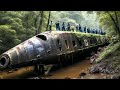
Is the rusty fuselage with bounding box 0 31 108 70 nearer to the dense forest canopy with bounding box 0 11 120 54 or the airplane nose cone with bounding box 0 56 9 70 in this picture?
the airplane nose cone with bounding box 0 56 9 70

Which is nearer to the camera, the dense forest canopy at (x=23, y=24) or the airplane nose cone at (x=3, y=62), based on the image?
the airplane nose cone at (x=3, y=62)

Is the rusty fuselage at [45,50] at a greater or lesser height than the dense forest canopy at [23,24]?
lesser

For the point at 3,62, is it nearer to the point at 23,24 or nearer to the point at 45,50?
the point at 45,50

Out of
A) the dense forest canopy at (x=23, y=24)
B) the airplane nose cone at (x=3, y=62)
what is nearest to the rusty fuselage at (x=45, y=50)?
the airplane nose cone at (x=3, y=62)

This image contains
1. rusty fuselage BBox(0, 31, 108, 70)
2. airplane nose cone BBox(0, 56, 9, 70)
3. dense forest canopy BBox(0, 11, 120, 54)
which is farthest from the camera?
dense forest canopy BBox(0, 11, 120, 54)

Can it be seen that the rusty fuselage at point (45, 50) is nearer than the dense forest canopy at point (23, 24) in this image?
Yes

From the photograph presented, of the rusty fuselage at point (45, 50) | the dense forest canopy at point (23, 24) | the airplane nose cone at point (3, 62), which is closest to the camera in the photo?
the airplane nose cone at point (3, 62)

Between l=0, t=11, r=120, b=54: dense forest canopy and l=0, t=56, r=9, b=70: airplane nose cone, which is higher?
l=0, t=11, r=120, b=54: dense forest canopy

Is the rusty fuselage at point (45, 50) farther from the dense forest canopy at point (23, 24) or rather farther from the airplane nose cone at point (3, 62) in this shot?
the dense forest canopy at point (23, 24)

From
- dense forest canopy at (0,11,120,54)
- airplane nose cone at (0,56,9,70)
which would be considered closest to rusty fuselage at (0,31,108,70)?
airplane nose cone at (0,56,9,70)

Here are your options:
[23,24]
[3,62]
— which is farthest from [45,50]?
[23,24]

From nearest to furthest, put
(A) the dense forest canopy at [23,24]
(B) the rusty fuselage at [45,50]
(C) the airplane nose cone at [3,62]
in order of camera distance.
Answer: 1. (C) the airplane nose cone at [3,62]
2. (B) the rusty fuselage at [45,50]
3. (A) the dense forest canopy at [23,24]
